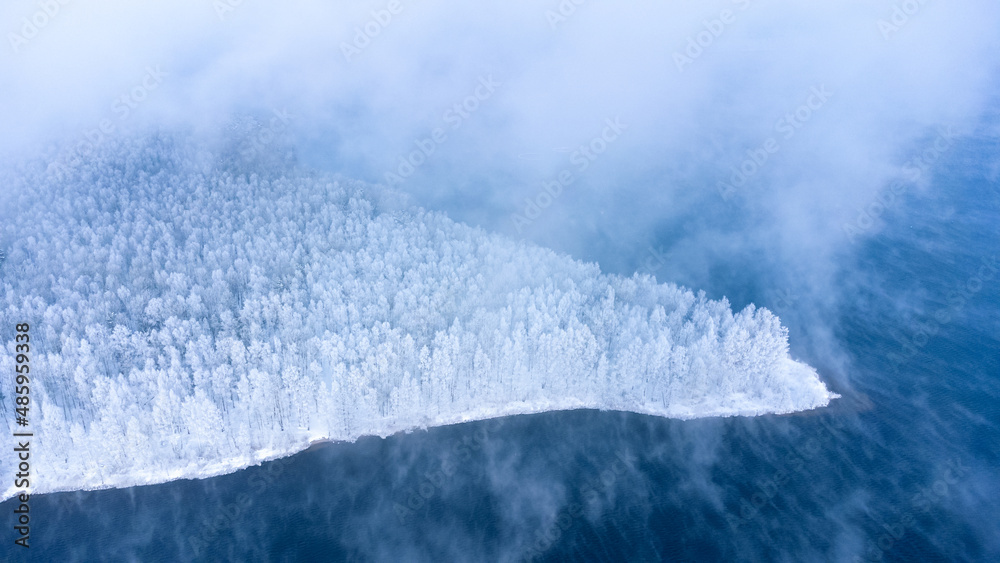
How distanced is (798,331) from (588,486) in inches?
2474

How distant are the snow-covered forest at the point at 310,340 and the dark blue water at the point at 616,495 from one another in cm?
433

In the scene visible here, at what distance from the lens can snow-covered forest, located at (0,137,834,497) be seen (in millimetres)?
93000

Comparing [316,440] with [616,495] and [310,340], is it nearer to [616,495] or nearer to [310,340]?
[310,340]

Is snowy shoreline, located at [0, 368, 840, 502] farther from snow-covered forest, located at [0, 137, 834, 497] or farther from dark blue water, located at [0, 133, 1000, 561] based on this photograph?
dark blue water, located at [0, 133, 1000, 561]

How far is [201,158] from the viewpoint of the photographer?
562 feet

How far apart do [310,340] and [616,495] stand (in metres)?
53.9

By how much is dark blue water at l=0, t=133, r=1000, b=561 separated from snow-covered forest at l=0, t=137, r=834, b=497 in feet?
14.2

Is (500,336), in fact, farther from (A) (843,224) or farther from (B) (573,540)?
(A) (843,224)

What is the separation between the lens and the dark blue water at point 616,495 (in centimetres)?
8356

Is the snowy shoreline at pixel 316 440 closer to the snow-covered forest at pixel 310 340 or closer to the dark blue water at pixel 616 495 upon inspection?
the snow-covered forest at pixel 310 340

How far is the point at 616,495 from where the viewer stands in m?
91.8

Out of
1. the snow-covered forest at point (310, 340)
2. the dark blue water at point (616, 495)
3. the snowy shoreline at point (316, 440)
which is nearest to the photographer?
the dark blue water at point (616, 495)

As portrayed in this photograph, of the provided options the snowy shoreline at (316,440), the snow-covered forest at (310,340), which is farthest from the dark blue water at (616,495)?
the snow-covered forest at (310,340)

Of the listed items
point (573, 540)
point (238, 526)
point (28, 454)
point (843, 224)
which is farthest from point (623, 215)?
point (28, 454)
